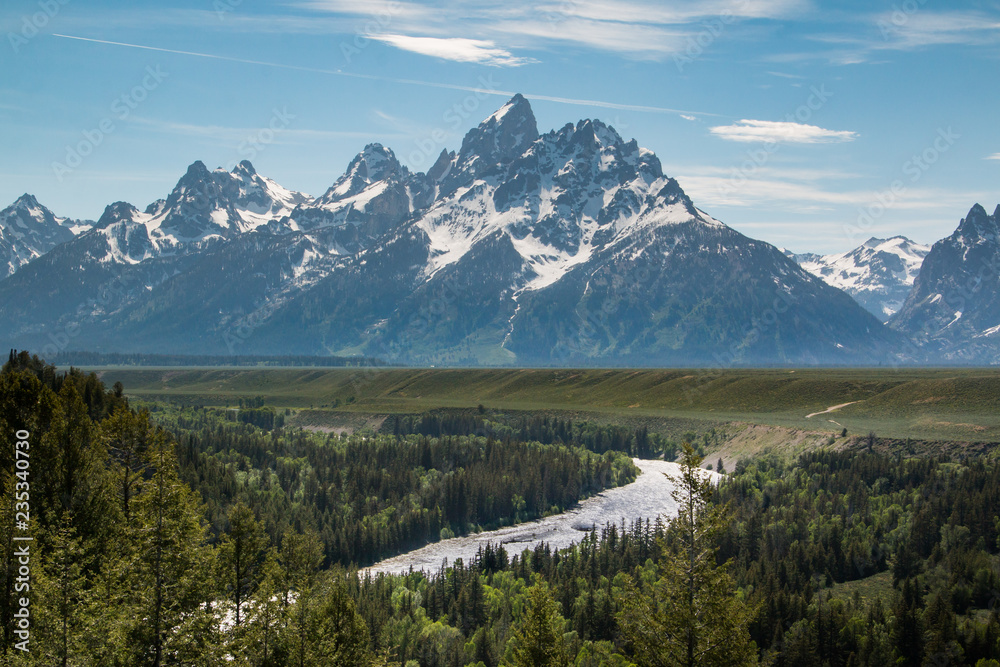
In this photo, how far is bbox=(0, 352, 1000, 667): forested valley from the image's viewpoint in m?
46.6

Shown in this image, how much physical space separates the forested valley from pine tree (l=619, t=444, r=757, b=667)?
0.36 feet

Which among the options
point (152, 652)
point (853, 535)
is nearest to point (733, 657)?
point (152, 652)

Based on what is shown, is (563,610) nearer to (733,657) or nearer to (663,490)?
(733,657)

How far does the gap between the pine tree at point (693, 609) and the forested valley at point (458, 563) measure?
0.36 ft

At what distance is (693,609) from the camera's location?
43125 mm

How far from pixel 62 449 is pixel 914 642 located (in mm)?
85027

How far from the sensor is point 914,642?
90000 millimetres

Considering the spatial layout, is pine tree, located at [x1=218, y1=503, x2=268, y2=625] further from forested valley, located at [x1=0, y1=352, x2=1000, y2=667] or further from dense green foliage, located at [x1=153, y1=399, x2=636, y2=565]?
dense green foliage, located at [x1=153, y1=399, x2=636, y2=565]

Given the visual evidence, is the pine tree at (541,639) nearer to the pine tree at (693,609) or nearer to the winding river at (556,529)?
the pine tree at (693,609)

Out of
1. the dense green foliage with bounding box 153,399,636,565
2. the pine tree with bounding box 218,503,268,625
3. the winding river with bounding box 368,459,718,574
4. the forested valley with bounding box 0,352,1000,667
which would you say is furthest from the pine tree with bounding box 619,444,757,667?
the dense green foliage with bounding box 153,399,636,565

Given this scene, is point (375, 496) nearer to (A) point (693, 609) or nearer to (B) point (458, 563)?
(B) point (458, 563)

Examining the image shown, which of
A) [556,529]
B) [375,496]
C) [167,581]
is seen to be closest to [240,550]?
[167,581]

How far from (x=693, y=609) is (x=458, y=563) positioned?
281 ft

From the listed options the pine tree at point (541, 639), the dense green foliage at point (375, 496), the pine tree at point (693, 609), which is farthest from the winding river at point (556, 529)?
the pine tree at point (693, 609)
